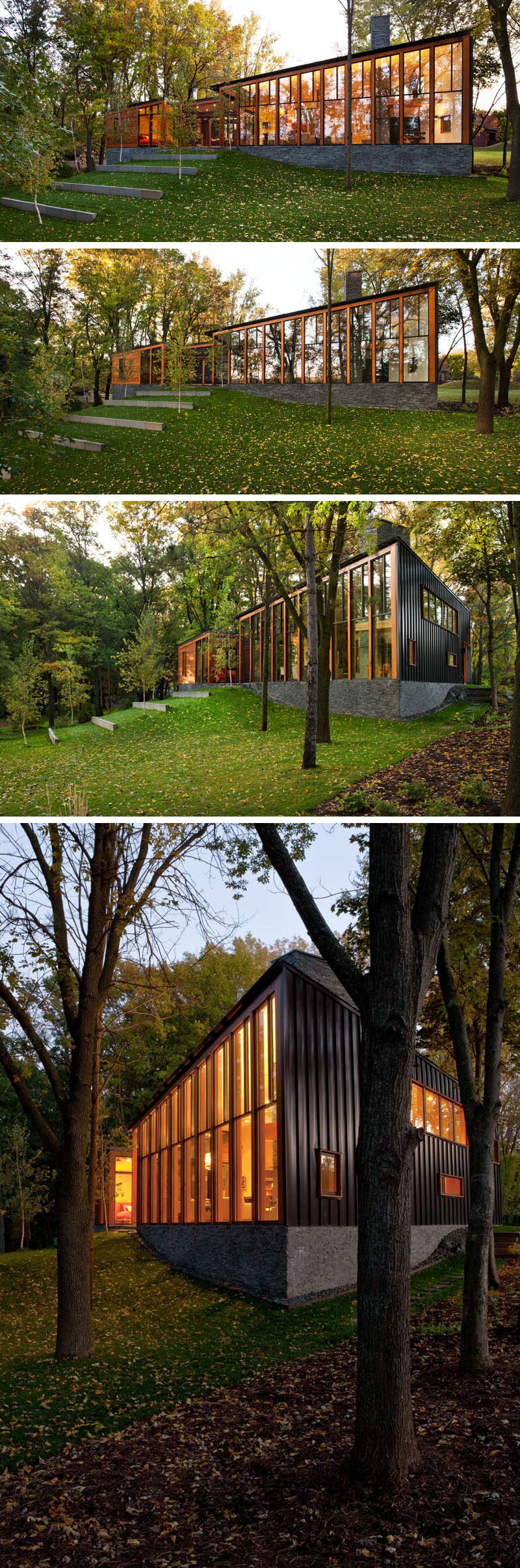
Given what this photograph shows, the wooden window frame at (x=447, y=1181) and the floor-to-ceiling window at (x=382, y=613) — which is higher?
the floor-to-ceiling window at (x=382, y=613)

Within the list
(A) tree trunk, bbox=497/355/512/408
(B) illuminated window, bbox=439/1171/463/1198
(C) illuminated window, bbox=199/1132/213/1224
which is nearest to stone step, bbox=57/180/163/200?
(A) tree trunk, bbox=497/355/512/408

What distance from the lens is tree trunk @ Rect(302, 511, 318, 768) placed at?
8.25 m

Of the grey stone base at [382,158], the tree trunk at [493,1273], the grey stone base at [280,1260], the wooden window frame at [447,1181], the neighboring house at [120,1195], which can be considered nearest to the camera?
the grey stone base at [382,158]

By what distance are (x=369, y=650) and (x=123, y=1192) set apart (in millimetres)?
28187

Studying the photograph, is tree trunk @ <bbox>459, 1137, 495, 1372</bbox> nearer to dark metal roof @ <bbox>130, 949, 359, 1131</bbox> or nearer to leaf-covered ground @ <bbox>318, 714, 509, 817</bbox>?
leaf-covered ground @ <bbox>318, 714, 509, 817</bbox>

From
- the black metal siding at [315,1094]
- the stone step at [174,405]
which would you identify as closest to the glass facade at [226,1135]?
the black metal siding at [315,1094]

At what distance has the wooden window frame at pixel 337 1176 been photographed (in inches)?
577

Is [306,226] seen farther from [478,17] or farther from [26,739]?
[26,739]

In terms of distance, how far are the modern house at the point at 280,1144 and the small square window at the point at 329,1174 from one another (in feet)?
0.09

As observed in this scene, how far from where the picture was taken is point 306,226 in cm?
1038

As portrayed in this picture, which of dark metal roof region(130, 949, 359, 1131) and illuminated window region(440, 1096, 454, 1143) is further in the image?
illuminated window region(440, 1096, 454, 1143)

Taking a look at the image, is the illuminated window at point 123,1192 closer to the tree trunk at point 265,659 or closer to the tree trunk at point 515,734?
the tree trunk at point 515,734

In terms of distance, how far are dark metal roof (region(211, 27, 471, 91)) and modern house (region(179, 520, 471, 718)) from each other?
5059 millimetres

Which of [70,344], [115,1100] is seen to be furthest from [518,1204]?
[70,344]
